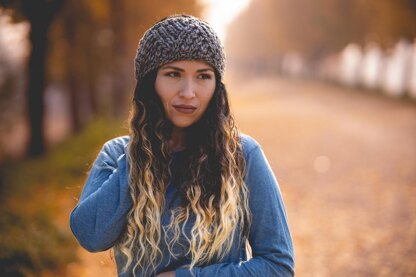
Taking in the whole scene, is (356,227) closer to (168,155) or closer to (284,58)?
(168,155)

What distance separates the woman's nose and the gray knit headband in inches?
4.1

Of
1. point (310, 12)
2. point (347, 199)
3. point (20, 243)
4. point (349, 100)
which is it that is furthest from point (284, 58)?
point (20, 243)

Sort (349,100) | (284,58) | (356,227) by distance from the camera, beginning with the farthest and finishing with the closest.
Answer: (284,58) → (349,100) → (356,227)

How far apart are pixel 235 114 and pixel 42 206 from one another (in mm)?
5553

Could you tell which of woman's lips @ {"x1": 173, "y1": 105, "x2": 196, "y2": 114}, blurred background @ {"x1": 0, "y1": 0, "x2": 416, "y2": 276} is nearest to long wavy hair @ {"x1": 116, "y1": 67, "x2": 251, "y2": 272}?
woman's lips @ {"x1": 173, "y1": 105, "x2": 196, "y2": 114}

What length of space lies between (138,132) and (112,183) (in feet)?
0.98

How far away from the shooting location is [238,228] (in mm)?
1822

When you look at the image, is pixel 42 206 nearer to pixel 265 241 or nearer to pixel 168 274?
pixel 168 274

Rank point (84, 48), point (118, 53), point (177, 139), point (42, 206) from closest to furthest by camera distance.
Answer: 1. point (177, 139)
2. point (42, 206)
3. point (84, 48)
4. point (118, 53)

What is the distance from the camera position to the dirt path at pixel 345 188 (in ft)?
17.8

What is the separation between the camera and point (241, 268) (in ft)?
5.62

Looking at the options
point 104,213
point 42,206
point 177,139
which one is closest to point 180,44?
point 177,139

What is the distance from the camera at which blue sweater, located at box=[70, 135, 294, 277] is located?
5.61 feet

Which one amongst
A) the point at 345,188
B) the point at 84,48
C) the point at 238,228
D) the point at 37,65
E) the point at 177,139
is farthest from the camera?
the point at 84,48
